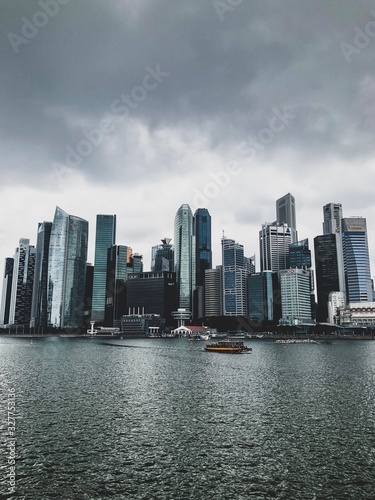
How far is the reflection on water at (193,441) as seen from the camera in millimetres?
31672

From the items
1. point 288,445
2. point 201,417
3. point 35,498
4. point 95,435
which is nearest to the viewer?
point 35,498

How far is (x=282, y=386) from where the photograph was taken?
80.3 m

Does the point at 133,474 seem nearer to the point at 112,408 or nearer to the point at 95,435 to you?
the point at 95,435

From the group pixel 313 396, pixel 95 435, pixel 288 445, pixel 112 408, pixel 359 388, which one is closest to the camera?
pixel 288 445

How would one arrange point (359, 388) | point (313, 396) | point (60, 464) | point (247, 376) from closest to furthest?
1. point (60, 464)
2. point (313, 396)
3. point (359, 388)
4. point (247, 376)

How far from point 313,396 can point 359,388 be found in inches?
628

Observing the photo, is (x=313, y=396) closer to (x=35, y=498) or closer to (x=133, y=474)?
(x=133, y=474)

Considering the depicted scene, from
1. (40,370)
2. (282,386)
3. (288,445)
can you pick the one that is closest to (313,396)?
(282,386)

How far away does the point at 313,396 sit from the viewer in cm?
6906

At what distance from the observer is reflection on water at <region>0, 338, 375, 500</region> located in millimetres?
31672

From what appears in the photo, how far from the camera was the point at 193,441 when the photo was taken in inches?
1709

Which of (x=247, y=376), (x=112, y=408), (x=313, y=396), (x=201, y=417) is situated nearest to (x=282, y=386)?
(x=313, y=396)

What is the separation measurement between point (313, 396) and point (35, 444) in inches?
1831

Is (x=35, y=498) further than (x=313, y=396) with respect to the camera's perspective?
No
